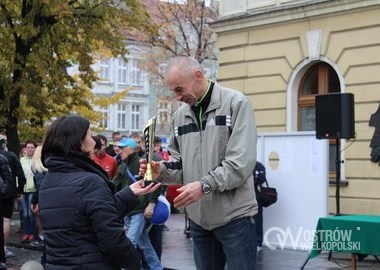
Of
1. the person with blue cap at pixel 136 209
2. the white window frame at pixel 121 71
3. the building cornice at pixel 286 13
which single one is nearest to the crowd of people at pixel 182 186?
the person with blue cap at pixel 136 209

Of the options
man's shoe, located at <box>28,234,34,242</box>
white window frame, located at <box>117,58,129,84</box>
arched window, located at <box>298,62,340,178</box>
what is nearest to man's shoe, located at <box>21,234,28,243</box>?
man's shoe, located at <box>28,234,34,242</box>

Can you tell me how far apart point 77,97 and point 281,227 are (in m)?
8.67

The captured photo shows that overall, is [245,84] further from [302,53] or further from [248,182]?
[248,182]

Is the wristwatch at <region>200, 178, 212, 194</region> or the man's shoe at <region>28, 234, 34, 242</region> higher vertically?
the wristwatch at <region>200, 178, 212, 194</region>

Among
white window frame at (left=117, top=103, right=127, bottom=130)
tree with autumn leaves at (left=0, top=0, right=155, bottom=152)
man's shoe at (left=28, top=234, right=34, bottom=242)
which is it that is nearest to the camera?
man's shoe at (left=28, top=234, right=34, bottom=242)

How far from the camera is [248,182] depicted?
168 inches

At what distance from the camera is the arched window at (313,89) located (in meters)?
14.7

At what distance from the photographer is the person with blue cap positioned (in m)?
9.10

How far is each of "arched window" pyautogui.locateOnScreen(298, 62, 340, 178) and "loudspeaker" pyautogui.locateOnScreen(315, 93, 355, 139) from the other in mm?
3190

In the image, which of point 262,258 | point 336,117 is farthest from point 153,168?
point 262,258

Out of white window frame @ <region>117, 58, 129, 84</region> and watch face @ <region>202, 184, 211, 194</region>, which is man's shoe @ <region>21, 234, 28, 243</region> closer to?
watch face @ <region>202, 184, 211, 194</region>

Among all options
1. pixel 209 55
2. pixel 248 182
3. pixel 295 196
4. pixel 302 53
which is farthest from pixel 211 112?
pixel 209 55

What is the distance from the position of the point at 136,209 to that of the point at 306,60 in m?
7.15

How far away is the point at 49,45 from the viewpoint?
57.4 feet
